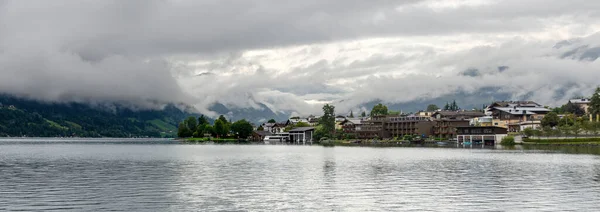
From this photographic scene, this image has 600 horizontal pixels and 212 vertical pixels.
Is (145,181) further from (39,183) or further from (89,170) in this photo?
(89,170)

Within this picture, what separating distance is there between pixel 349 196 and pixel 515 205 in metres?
11.3

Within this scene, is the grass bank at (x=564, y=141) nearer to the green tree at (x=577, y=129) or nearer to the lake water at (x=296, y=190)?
the green tree at (x=577, y=129)

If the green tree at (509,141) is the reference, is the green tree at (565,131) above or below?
above

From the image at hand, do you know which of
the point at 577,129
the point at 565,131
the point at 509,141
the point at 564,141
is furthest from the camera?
the point at 509,141

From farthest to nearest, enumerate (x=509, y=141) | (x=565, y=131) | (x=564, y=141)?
(x=509, y=141) < (x=565, y=131) < (x=564, y=141)

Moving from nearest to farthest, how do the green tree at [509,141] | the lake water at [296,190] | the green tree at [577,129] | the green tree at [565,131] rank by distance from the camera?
the lake water at [296,190]
the green tree at [577,129]
the green tree at [565,131]
the green tree at [509,141]

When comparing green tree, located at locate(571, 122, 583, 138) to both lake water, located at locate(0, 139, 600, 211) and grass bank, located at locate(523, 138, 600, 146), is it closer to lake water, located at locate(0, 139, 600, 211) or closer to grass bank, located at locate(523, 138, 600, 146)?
grass bank, located at locate(523, 138, 600, 146)

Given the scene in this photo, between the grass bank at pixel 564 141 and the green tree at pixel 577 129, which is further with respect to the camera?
the green tree at pixel 577 129

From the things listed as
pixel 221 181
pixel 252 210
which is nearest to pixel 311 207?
pixel 252 210

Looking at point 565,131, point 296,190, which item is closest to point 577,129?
point 565,131

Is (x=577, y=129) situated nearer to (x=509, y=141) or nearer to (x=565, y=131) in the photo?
(x=565, y=131)

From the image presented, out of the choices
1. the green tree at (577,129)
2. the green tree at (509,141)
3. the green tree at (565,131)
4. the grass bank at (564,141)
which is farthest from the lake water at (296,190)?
the green tree at (509,141)

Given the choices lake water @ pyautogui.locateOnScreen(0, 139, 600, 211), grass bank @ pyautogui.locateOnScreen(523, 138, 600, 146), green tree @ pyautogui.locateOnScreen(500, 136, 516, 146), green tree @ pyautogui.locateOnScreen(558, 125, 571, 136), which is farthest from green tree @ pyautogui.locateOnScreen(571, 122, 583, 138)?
lake water @ pyautogui.locateOnScreen(0, 139, 600, 211)

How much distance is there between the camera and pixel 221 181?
5481 centimetres
